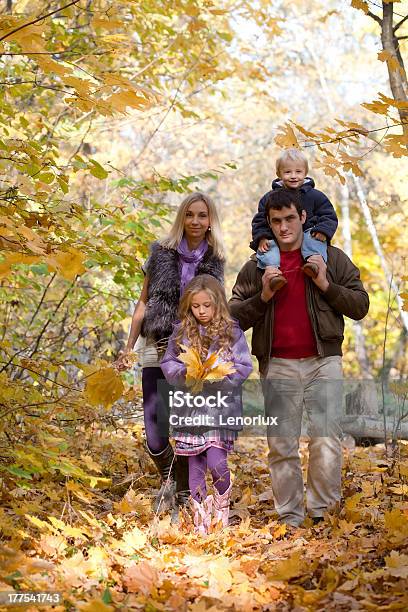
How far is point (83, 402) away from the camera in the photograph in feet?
13.3

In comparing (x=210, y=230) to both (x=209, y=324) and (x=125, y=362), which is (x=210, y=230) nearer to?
(x=209, y=324)

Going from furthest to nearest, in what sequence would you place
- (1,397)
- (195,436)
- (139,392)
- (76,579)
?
(139,392) → (195,436) → (1,397) → (76,579)

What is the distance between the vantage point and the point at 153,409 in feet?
15.2

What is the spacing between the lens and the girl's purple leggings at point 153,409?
4633 millimetres

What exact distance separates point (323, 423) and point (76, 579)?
178 centimetres

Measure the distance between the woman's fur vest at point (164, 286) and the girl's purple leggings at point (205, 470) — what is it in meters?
0.81

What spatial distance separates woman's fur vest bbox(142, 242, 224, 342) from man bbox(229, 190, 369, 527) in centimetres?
41

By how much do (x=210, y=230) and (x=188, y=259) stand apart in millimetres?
241

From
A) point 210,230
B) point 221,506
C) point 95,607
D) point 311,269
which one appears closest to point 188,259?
point 210,230

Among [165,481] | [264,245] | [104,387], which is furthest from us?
[165,481]

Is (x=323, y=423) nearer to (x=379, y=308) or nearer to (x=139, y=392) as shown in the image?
(x=139, y=392)

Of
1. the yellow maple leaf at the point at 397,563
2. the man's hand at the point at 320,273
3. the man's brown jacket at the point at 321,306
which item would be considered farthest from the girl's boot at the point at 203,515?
the man's hand at the point at 320,273

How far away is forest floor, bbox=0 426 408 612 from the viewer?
9.52 ft

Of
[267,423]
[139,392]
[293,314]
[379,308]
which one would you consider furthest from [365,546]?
[379,308]
